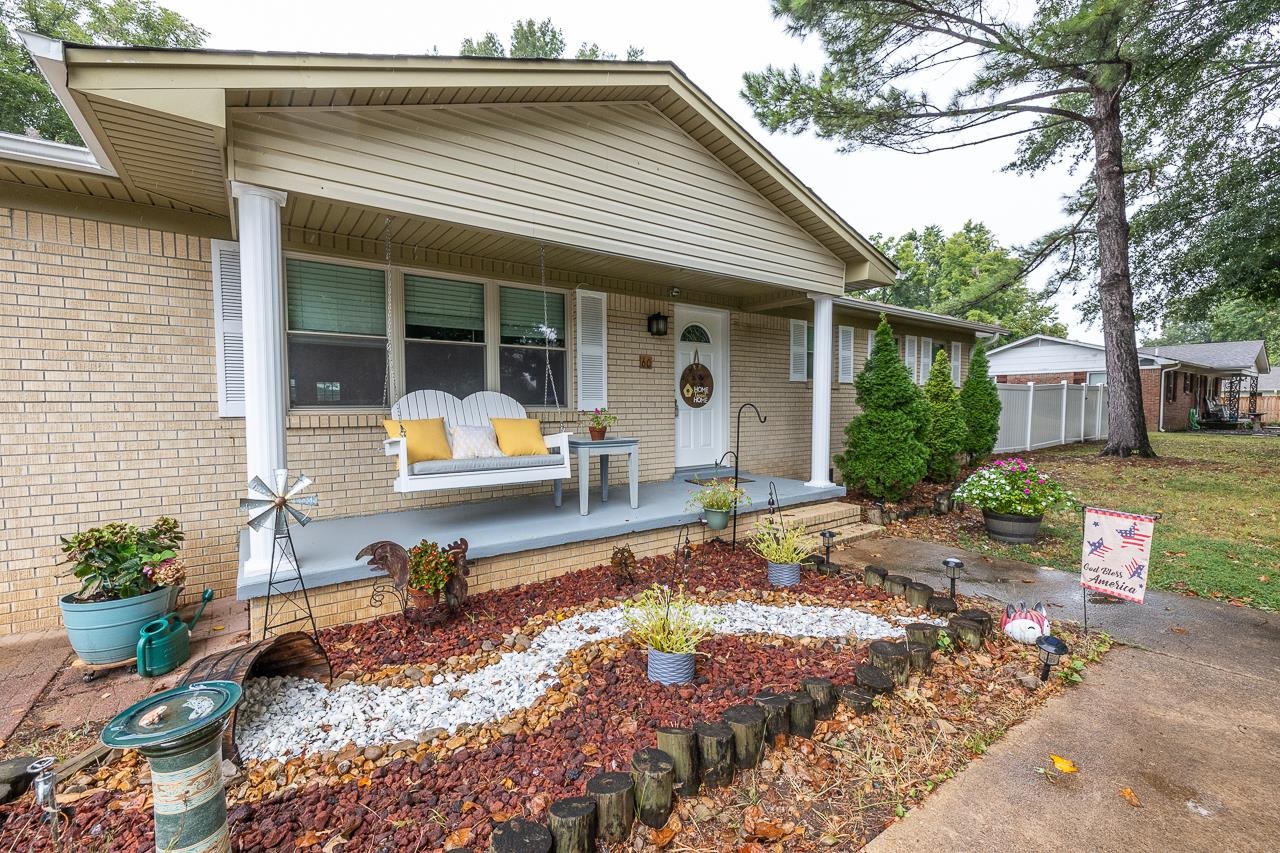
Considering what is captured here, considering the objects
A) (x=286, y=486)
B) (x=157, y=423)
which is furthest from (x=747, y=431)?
(x=157, y=423)

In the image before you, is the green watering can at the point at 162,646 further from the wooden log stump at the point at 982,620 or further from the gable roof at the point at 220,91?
the wooden log stump at the point at 982,620

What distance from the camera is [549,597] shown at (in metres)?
3.90

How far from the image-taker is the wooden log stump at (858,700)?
249cm

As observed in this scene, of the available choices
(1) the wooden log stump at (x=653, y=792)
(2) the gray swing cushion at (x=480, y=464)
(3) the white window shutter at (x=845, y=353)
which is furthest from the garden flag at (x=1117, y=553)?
(3) the white window shutter at (x=845, y=353)

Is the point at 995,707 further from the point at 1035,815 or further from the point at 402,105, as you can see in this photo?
the point at 402,105

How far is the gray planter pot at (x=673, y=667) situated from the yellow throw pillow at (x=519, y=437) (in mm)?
2353

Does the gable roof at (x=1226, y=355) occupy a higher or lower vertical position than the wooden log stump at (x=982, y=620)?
higher

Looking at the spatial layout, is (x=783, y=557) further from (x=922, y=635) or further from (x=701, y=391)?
(x=701, y=391)

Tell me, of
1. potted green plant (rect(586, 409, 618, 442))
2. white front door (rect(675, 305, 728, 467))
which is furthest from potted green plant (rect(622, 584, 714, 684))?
white front door (rect(675, 305, 728, 467))

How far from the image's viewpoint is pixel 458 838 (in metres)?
1.79

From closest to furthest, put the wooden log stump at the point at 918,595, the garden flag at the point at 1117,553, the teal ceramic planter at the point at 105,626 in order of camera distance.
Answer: the teal ceramic planter at the point at 105,626 → the garden flag at the point at 1117,553 → the wooden log stump at the point at 918,595

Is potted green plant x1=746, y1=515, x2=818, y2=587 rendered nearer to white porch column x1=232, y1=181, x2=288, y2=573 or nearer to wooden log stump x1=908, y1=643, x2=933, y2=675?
wooden log stump x1=908, y1=643, x2=933, y2=675

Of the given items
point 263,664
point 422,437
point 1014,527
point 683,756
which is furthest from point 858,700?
point 1014,527

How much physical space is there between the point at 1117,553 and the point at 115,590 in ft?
20.3
